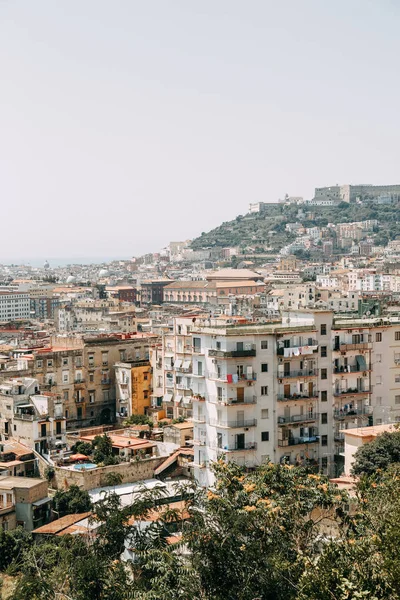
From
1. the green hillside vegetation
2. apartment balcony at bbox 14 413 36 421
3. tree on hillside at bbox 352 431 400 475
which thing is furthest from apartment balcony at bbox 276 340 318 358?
the green hillside vegetation

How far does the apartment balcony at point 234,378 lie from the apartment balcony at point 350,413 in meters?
2.97

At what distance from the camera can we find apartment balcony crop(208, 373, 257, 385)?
24.3m

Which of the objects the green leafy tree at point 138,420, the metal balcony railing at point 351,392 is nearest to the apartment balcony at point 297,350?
the metal balcony railing at point 351,392

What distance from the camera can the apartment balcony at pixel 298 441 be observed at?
24844 millimetres

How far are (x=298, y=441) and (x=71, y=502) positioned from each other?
21.6ft

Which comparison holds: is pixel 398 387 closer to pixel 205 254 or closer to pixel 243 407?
pixel 243 407

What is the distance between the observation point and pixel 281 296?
83562 mm

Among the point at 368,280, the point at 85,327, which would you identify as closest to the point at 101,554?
the point at 85,327

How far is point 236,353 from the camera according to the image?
2444 centimetres

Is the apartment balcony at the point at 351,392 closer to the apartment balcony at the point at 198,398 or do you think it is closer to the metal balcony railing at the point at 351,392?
the metal balcony railing at the point at 351,392

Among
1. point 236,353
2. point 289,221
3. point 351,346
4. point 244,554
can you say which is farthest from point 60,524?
point 289,221

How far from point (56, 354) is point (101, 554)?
71.1 feet

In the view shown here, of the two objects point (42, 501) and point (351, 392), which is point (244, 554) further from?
point (42, 501)

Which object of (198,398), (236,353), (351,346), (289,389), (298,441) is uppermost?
(236,353)
